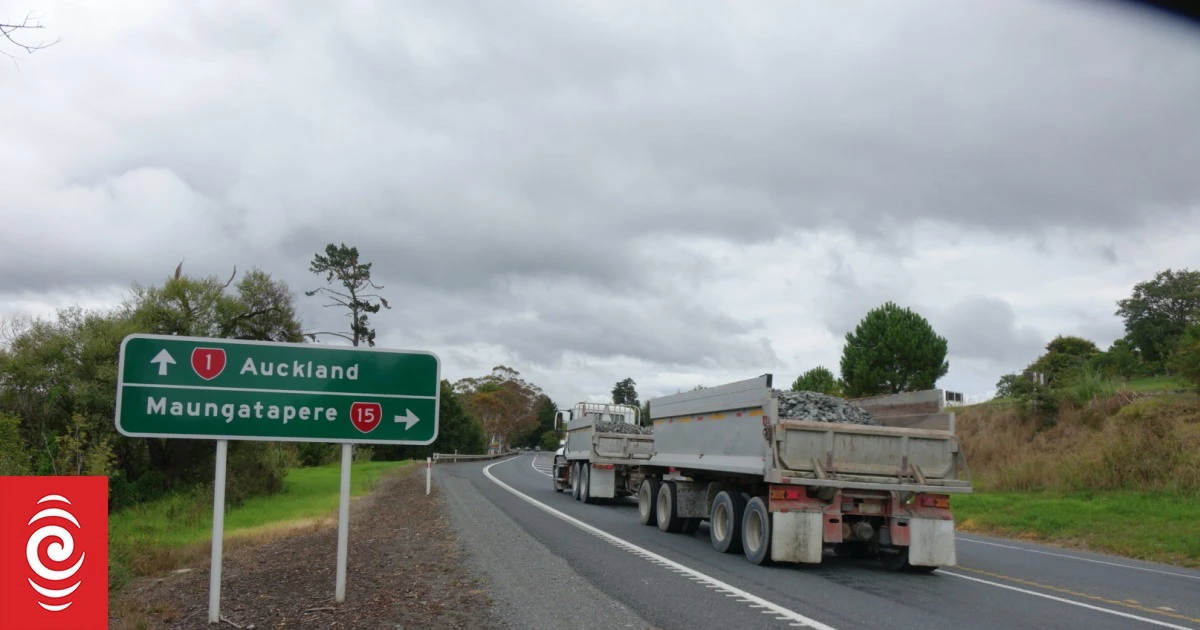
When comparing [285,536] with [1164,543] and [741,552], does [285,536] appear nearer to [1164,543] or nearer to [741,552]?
[741,552]

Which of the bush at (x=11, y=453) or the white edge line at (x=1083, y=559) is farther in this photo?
the bush at (x=11, y=453)

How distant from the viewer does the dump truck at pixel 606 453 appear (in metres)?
23.8

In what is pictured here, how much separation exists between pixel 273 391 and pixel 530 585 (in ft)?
11.9

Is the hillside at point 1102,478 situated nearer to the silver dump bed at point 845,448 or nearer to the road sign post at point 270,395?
the silver dump bed at point 845,448

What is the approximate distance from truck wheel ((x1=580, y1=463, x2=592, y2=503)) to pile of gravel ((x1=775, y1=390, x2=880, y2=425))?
11363 mm

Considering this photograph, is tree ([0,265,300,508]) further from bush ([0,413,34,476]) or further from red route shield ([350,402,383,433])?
red route shield ([350,402,383,433])

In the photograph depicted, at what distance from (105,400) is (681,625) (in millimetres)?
25405

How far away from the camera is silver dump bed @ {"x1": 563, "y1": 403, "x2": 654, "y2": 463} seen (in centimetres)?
2400

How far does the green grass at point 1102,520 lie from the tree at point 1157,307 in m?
49.6

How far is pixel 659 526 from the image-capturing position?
16984mm

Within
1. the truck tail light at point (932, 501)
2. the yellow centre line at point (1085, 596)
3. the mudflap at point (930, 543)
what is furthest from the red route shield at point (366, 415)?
the yellow centre line at point (1085, 596)

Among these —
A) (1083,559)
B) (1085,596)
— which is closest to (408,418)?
(1085,596)

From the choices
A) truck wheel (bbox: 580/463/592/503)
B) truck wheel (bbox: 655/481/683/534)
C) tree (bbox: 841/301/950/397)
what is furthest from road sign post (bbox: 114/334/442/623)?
tree (bbox: 841/301/950/397)

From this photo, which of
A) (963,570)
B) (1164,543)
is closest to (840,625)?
(963,570)
